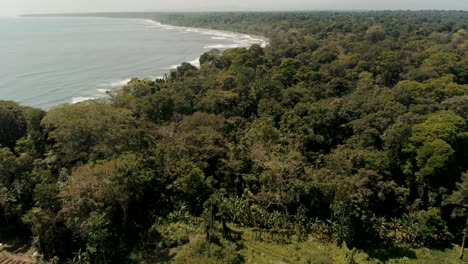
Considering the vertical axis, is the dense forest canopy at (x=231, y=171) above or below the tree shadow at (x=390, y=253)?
above

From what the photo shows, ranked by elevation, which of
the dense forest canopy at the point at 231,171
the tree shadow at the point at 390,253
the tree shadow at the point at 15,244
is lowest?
the tree shadow at the point at 15,244

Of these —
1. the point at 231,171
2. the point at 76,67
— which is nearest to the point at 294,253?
the point at 231,171

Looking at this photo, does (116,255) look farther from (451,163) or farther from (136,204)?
(451,163)

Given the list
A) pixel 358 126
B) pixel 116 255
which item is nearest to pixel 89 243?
pixel 116 255

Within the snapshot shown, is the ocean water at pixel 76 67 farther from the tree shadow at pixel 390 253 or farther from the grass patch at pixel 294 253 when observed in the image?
the tree shadow at pixel 390 253

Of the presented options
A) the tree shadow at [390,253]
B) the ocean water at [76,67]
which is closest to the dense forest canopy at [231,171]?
the tree shadow at [390,253]

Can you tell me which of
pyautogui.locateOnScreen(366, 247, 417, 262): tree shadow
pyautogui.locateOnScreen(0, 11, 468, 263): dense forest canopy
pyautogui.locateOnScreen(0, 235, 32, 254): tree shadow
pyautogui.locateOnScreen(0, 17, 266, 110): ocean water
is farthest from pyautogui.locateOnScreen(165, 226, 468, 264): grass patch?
pyautogui.locateOnScreen(0, 17, 266, 110): ocean water

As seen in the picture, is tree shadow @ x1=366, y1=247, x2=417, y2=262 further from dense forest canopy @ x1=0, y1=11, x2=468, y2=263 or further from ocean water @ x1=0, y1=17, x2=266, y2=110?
ocean water @ x1=0, y1=17, x2=266, y2=110

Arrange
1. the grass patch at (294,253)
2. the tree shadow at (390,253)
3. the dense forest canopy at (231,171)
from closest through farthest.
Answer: the grass patch at (294,253) < the dense forest canopy at (231,171) < the tree shadow at (390,253)

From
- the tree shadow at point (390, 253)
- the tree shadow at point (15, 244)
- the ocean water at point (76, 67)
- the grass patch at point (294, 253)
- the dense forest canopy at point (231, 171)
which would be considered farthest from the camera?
the ocean water at point (76, 67)
